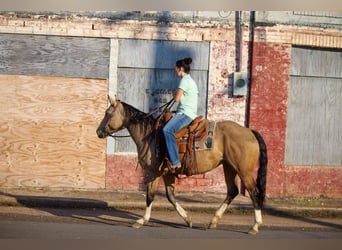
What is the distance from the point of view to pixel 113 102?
11125 mm

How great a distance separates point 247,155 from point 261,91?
15.2 ft

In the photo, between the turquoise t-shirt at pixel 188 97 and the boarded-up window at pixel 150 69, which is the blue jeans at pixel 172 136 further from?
the boarded-up window at pixel 150 69

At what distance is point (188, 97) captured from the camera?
428 inches

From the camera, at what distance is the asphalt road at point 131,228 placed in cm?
1016

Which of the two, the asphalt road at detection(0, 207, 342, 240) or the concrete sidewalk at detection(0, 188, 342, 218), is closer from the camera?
the asphalt road at detection(0, 207, 342, 240)

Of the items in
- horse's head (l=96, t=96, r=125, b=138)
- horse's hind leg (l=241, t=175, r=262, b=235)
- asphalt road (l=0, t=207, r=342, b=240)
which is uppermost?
horse's head (l=96, t=96, r=125, b=138)

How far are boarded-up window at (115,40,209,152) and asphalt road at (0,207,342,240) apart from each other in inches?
117

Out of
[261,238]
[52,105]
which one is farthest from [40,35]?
[261,238]

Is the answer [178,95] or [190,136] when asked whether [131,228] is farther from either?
[178,95]

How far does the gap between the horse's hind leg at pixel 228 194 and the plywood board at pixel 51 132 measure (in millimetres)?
4555

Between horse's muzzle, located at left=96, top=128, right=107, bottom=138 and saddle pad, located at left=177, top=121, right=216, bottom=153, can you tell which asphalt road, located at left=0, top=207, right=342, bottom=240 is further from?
horse's muzzle, located at left=96, top=128, right=107, bottom=138

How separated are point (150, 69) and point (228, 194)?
484cm

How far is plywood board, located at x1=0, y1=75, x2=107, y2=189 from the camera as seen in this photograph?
49.0 feet

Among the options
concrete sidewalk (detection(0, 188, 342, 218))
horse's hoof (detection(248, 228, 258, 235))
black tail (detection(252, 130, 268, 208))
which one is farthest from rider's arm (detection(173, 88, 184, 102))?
concrete sidewalk (detection(0, 188, 342, 218))
